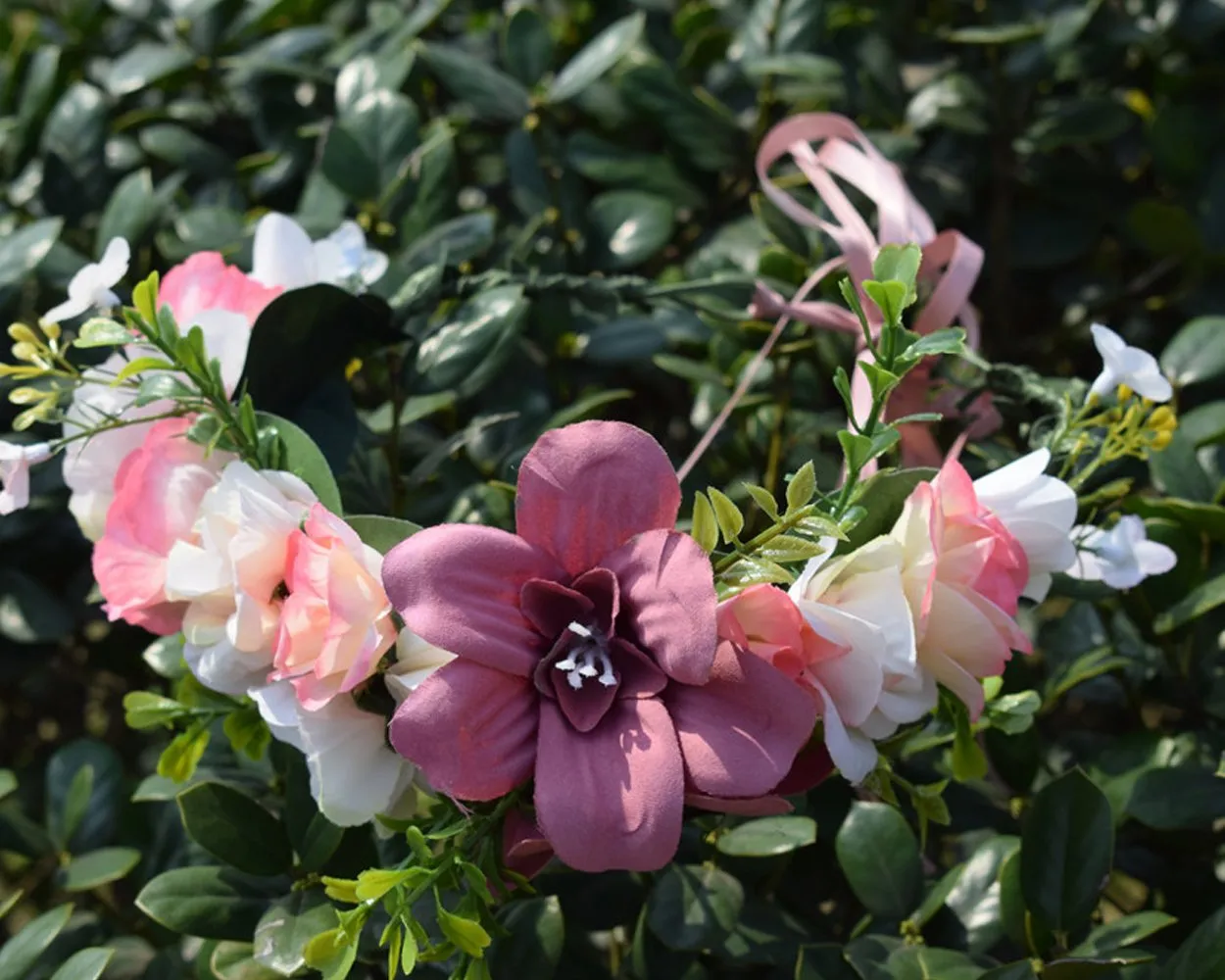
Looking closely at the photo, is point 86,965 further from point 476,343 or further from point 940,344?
point 940,344

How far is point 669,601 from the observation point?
A: 523mm

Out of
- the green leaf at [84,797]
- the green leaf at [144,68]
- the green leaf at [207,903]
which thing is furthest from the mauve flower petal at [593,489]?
the green leaf at [144,68]

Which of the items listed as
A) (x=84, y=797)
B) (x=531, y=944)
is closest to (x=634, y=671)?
(x=531, y=944)

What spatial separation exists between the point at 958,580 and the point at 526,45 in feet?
2.26

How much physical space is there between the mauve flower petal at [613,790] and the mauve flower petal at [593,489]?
2.9 inches

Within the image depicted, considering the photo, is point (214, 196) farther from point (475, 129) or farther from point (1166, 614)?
point (1166, 614)

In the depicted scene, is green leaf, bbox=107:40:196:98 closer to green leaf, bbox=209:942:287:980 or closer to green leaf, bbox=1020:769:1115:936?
green leaf, bbox=209:942:287:980

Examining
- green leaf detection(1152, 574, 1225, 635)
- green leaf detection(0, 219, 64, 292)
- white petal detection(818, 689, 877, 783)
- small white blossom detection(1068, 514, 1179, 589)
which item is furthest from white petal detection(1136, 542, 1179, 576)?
green leaf detection(0, 219, 64, 292)

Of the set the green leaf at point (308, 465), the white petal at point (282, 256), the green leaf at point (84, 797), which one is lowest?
the green leaf at point (84, 797)

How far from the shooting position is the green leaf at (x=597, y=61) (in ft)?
3.41

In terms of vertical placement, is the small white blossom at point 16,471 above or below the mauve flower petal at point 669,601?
below

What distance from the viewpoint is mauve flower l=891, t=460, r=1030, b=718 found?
21.9 inches

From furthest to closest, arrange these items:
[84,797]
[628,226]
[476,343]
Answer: [628,226], [84,797], [476,343]

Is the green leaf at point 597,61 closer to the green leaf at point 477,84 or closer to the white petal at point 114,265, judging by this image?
the green leaf at point 477,84
